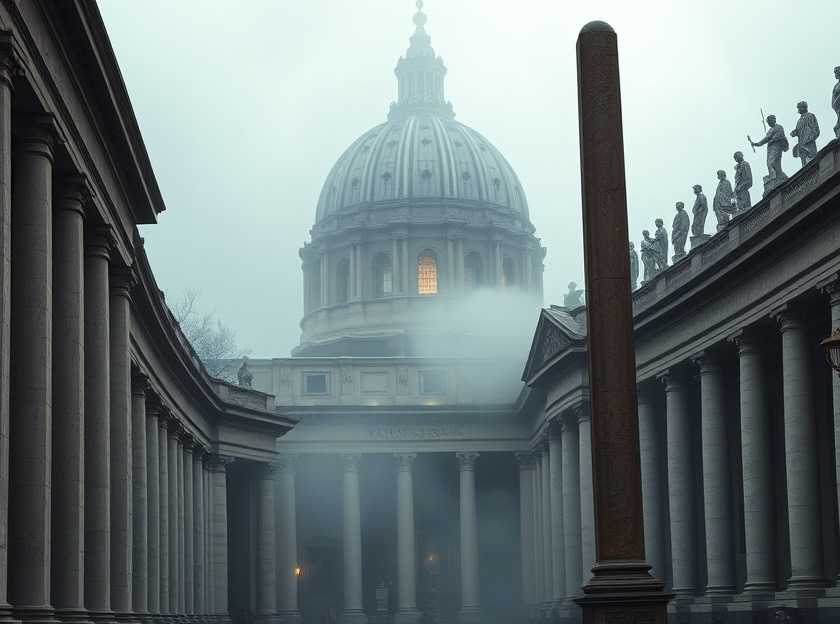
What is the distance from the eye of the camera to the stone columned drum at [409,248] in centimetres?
16988

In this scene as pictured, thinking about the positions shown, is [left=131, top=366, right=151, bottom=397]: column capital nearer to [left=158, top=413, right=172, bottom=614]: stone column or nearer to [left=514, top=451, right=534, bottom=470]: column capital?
[left=158, top=413, right=172, bottom=614]: stone column

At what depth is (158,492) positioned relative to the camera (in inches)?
3177

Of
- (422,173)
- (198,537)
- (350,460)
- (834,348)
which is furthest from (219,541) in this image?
(422,173)

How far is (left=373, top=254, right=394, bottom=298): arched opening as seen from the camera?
6801 inches

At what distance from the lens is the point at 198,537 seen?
336 feet

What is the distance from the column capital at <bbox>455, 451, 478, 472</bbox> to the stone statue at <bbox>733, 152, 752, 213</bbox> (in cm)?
5808

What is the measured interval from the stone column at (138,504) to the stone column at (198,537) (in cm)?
2931

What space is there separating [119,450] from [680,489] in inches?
1349

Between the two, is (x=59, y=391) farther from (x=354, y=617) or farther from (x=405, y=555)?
(x=354, y=617)

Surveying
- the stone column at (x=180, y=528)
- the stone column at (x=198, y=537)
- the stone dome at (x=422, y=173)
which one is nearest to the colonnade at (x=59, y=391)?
the stone column at (x=180, y=528)

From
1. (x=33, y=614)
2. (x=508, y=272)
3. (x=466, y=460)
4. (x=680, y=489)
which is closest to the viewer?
(x=33, y=614)

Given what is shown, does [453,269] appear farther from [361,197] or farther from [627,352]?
[627,352]

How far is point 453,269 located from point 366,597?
38.1m

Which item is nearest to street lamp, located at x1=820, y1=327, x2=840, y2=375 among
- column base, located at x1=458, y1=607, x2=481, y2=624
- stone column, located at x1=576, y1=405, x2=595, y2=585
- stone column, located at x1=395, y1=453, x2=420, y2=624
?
stone column, located at x1=576, y1=405, x2=595, y2=585
